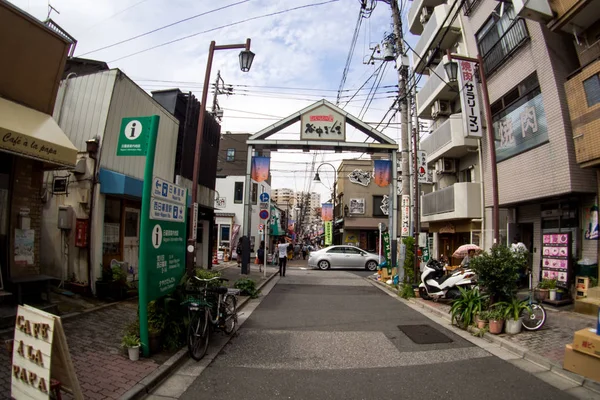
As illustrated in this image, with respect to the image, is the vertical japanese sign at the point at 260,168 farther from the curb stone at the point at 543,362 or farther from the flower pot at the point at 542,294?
the curb stone at the point at 543,362

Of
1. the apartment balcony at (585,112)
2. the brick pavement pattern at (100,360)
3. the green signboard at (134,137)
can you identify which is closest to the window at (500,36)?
the apartment balcony at (585,112)

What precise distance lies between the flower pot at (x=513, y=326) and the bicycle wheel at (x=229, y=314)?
5.11 meters

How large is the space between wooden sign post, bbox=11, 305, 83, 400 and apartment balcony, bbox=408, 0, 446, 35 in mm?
22768

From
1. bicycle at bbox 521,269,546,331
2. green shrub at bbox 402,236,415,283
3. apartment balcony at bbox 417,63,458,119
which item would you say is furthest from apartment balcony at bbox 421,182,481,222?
bicycle at bbox 521,269,546,331

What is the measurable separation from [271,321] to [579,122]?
8.78 metres

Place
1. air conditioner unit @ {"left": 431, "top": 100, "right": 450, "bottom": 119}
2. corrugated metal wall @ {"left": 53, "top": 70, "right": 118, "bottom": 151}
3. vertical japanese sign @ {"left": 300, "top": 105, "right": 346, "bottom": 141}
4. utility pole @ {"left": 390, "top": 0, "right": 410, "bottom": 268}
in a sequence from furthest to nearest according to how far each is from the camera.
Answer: air conditioner unit @ {"left": 431, "top": 100, "right": 450, "bottom": 119}
vertical japanese sign @ {"left": 300, "top": 105, "right": 346, "bottom": 141}
utility pole @ {"left": 390, "top": 0, "right": 410, "bottom": 268}
corrugated metal wall @ {"left": 53, "top": 70, "right": 118, "bottom": 151}

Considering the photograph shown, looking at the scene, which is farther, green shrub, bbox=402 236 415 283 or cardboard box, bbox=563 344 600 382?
green shrub, bbox=402 236 415 283

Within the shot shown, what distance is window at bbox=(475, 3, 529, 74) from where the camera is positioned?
39.4 ft

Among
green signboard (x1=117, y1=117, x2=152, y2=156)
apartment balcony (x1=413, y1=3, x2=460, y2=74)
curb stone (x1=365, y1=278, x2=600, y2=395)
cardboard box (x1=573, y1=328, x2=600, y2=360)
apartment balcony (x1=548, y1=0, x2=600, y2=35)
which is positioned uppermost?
apartment balcony (x1=413, y1=3, x2=460, y2=74)

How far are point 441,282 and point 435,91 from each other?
1178 cm

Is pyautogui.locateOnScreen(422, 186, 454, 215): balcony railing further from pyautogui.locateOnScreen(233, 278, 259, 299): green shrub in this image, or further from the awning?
the awning

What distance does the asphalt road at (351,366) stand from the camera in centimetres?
441

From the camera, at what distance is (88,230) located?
834cm

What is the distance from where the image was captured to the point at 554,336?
263 inches
